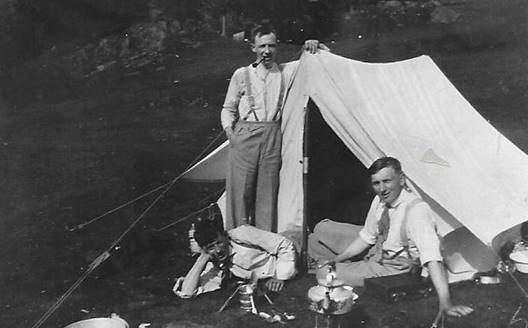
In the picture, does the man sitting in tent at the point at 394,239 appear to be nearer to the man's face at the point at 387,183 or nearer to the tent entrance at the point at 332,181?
the man's face at the point at 387,183

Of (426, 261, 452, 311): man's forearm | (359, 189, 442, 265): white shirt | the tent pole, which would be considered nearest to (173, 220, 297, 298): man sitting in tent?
the tent pole

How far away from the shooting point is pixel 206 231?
210 inches

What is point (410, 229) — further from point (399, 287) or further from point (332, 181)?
point (332, 181)

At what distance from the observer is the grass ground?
5250 mm

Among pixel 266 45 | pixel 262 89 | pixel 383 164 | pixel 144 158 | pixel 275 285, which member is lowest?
pixel 144 158

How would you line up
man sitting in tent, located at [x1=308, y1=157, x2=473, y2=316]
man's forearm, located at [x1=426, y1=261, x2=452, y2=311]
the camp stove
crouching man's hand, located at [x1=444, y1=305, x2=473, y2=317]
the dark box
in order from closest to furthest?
the camp stove < man's forearm, located at [x1=426, y1=261, x2=452, y2=311] < crouching man's hand, located at [x1=444, y1=305, x2=473, y2=317] < man sitting in tent, located at [x1=308, y1=157, x2=473, y2=316] < the dark box

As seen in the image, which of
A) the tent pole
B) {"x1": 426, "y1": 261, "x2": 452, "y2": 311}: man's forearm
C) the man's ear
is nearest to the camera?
{"x1": 426, "y1": 261, "x2": 452, "y2": 311}: man's forearm

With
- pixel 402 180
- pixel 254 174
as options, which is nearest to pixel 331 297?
pixel 402 180

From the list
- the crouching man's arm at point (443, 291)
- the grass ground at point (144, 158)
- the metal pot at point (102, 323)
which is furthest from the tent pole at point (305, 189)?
the metal pot at point (102, 323)

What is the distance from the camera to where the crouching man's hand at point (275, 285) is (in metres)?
5.43

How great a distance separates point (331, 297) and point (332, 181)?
106 inches

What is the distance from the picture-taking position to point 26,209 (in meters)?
8.67

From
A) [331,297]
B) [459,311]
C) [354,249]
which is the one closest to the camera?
[331,297]

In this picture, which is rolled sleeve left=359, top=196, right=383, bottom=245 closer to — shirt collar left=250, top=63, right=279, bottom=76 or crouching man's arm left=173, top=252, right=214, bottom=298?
crouching man's arm left=173, top=252, right=214, bottom=298
